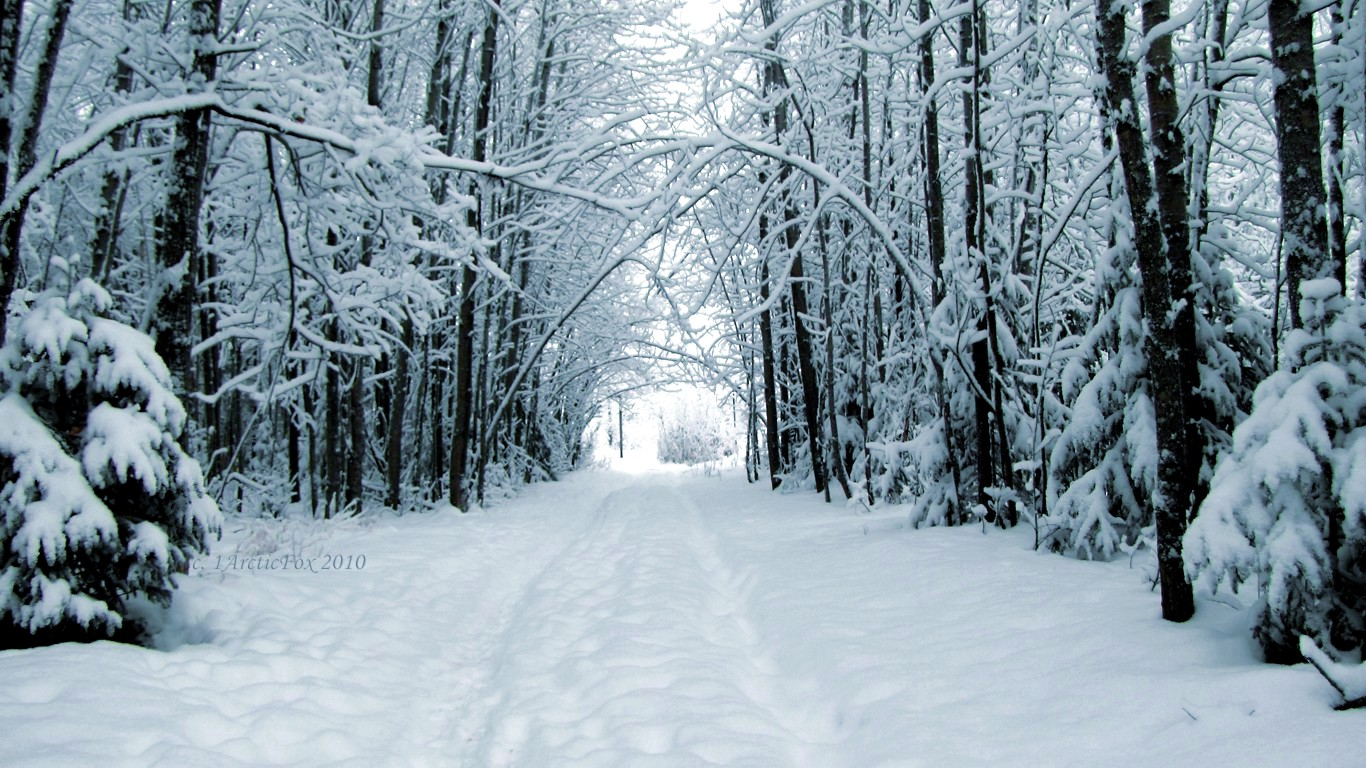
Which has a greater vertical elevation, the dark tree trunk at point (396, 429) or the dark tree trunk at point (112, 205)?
the dark tree trunk at point (112, 205)

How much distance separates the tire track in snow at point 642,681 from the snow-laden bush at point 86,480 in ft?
6.28

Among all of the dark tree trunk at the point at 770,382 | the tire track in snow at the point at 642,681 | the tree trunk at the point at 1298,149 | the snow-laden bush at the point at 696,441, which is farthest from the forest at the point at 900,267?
the snow-laden bush at the point at 696,441

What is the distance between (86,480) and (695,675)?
10.3ft

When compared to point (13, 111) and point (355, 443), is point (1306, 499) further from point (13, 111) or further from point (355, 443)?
point (355, 443)

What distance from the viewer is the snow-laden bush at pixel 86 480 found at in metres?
3.17

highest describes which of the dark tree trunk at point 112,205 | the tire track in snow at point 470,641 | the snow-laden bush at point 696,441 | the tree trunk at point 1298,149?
the dark tree trunk at point 112,205

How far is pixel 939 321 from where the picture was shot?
645cm

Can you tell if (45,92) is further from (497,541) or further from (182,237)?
(497,541)

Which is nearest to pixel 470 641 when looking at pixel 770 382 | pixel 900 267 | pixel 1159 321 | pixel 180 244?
pixel 180 244

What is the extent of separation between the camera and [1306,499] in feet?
7.68

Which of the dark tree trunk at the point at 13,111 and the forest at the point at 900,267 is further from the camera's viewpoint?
the dark tree trunk at the point at 13,111

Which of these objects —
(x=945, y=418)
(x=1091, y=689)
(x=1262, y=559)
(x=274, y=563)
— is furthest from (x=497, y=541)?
(x=1262, y=559)

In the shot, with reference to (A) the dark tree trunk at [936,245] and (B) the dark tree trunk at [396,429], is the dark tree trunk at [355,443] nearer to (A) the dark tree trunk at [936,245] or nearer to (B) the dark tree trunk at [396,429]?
(B) the dark tree trunk at [396,429]

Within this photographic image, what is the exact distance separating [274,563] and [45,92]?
3.67m
